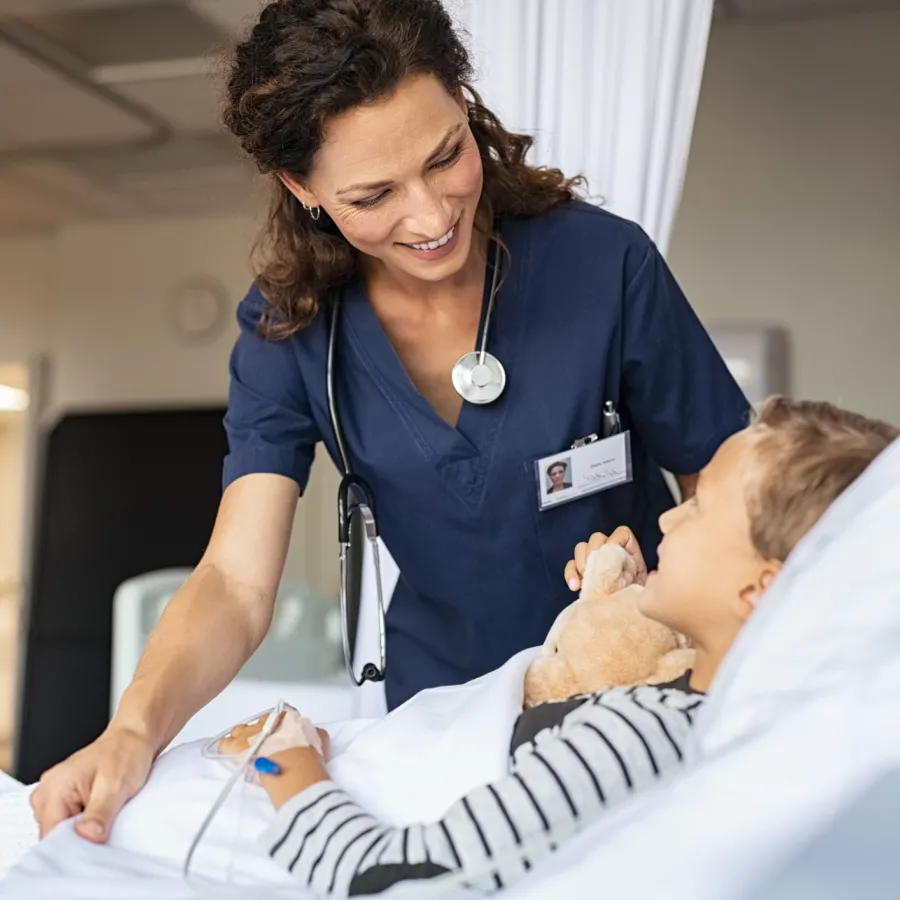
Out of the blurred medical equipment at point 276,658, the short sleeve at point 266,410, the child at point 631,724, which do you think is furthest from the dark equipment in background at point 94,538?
the child at point 631,724

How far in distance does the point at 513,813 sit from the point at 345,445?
677 mm

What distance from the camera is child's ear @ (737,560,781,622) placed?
78 centimetres

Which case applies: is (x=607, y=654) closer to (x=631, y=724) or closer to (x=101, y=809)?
(x=631, y=724)

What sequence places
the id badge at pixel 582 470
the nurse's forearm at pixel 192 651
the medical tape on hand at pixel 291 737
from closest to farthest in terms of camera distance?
the medical tape on hand at pixel 291 737
the nurse's forearm at pixel 192 651
the id badge at pixel 582 470

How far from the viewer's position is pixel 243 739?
936 mm

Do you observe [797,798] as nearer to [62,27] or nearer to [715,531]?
[715,531]

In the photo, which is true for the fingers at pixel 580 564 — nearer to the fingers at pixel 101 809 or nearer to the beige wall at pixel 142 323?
the fingers at pixel 101 809

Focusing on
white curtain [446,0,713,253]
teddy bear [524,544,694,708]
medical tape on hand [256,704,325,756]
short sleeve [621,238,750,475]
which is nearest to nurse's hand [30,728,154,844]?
medical tape on hand [256,704,325,756]

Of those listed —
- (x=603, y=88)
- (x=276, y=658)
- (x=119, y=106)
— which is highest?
(x=119, y=106)

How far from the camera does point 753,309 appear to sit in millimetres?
3588

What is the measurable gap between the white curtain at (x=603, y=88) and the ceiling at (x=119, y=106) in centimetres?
91

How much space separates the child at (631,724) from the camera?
703 millimetres

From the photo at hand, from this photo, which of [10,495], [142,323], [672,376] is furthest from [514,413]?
[10,495]

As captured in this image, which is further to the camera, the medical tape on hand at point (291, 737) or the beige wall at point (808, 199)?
the beige wall at point (808, 199)
